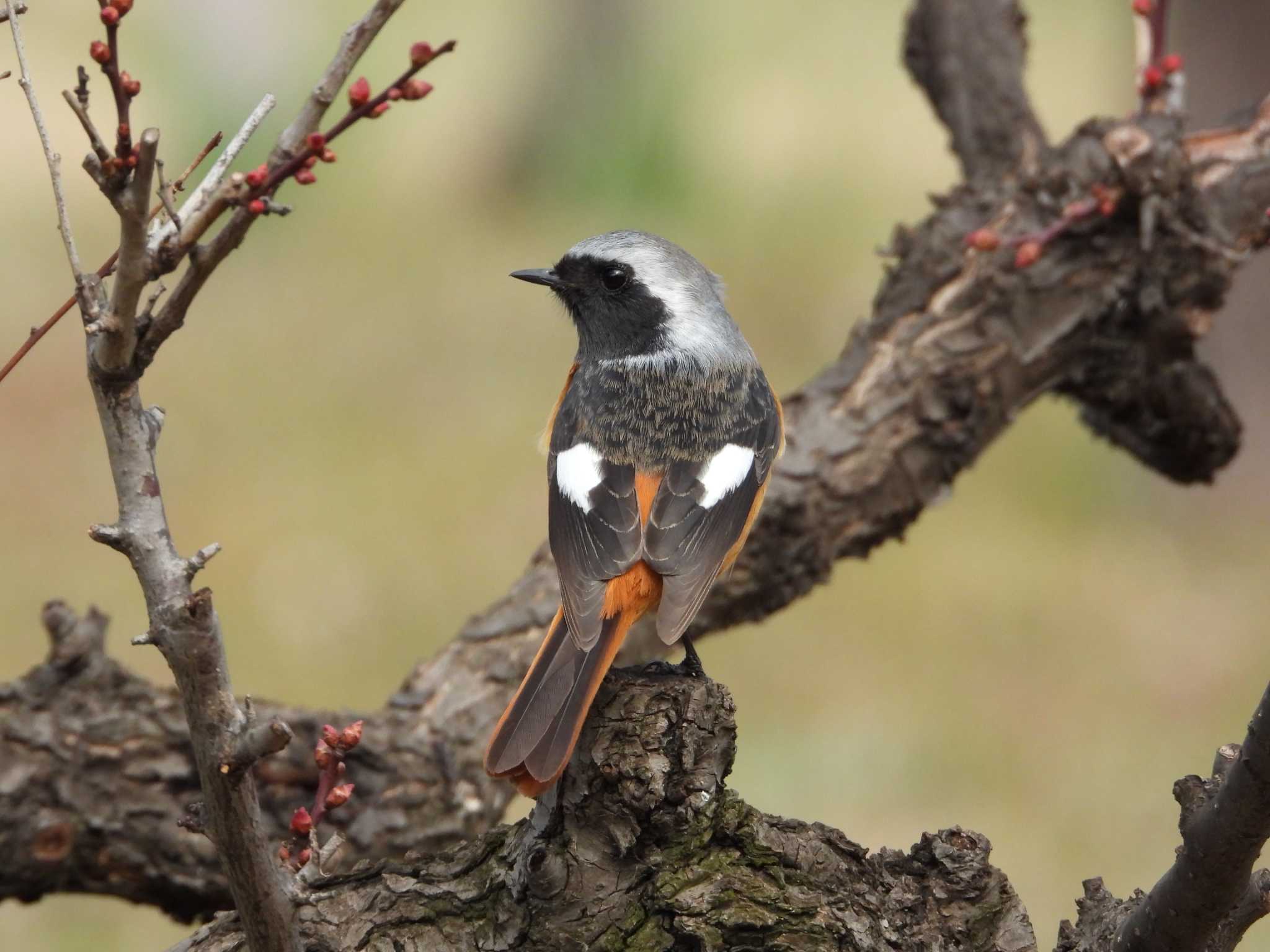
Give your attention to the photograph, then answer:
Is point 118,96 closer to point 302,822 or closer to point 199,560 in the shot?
point 199,560

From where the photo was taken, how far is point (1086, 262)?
5.42 metres

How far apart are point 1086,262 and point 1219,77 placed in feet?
14.8

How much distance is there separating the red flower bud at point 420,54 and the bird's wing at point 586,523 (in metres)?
1.35

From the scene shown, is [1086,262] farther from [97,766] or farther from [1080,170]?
[97,766]

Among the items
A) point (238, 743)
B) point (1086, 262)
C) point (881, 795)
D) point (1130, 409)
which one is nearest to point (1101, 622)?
point (881, 795)

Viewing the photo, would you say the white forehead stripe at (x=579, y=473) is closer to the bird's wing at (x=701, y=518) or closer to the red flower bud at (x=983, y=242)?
the bird's wing at (x=701, y=518)

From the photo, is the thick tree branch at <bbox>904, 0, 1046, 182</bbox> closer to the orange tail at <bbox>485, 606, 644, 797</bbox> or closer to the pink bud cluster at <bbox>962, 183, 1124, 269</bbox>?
the pink bud cluster at <bbox>962, 183, 1124, 269</bbox>

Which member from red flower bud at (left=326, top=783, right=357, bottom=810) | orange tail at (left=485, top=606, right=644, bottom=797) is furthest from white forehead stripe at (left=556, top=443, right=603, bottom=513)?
red flower bud at (left=326, top=783, right=357, bottom=810)

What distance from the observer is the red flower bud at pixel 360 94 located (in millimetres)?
2164

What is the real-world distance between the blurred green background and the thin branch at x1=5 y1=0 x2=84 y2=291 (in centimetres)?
483

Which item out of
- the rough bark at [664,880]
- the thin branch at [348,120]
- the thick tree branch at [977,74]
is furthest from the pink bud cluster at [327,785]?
the thick tree branch at [977,74]

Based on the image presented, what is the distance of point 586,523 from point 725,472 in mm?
433

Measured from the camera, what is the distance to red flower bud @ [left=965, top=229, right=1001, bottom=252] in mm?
5137

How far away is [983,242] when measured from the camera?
5.13 meters
